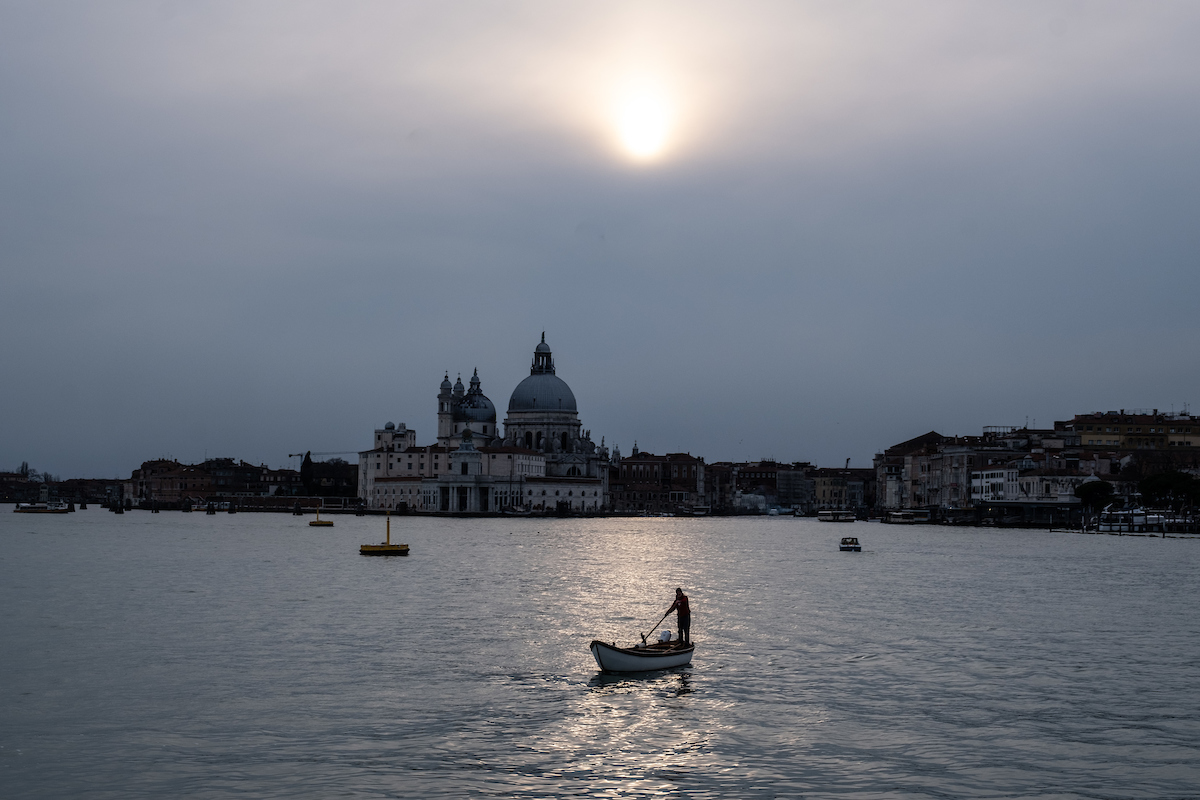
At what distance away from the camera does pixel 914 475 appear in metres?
148

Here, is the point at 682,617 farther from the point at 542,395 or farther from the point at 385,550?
the point at 542,395

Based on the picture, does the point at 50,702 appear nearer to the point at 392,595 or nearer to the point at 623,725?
the point at 623,725

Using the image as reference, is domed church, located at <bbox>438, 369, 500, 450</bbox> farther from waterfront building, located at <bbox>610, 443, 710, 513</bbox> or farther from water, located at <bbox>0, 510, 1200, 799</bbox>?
water, located at <bbox>0, 510, 1200, 799</bbox>

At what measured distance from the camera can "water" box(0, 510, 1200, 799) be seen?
1489 centimetres

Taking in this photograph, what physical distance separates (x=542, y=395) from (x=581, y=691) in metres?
147

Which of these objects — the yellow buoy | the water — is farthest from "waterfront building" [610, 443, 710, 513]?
the water

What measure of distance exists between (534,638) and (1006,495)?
99.4 metres

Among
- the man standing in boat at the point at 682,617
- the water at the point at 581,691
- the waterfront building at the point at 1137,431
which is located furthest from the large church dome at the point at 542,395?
the man standing in boat at the point at 682,617

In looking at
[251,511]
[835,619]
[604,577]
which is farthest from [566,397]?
[835,619]

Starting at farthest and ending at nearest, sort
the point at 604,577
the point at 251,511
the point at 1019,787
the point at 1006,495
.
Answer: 1. the point at 251,511
2. the point at 1006,495
3. the point at 604,577
4. the point at 1019,787

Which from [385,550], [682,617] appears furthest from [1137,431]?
[682,617]

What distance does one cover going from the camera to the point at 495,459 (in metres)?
151

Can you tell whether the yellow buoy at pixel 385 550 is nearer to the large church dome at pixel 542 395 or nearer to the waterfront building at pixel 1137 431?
the waterfront building at pixel 1137 431

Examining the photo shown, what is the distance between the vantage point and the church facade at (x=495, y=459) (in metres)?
149
